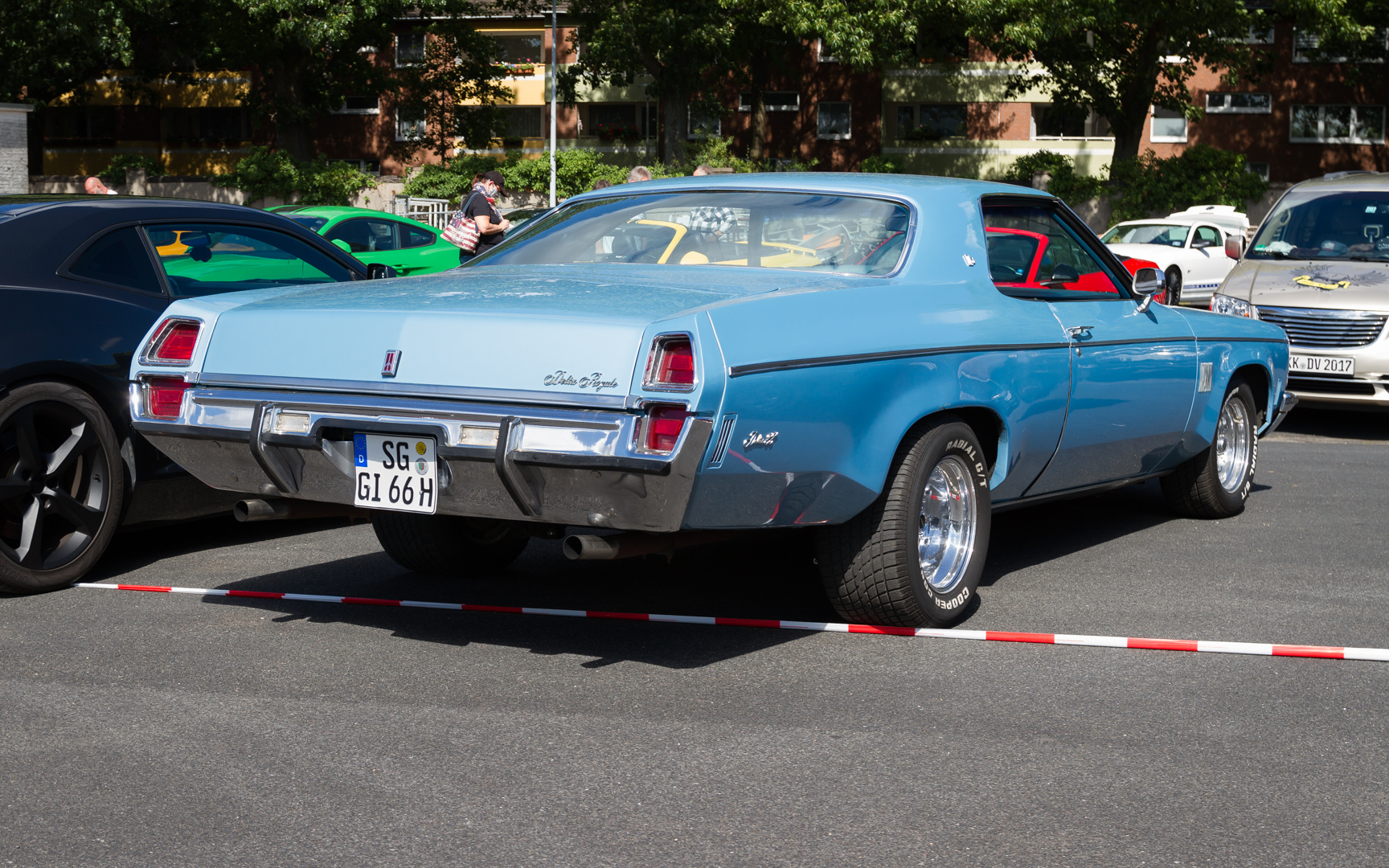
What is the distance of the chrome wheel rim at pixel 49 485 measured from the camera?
5.58 metres

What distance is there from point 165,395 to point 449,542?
135cm

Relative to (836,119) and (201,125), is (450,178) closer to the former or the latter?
(836,119)

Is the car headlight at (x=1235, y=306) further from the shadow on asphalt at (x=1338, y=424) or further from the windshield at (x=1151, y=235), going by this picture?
the windshield at (x=1151, y=235)

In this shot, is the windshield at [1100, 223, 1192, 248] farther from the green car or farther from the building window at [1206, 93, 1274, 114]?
the building window at [1206, 93, 1274, 114]

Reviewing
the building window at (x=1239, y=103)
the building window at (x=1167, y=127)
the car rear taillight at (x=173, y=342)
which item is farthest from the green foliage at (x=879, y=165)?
the car rear taillight at (x=173, y=342)

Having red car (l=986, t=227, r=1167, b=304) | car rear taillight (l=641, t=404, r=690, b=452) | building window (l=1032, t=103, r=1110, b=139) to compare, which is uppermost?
building window (l=1032, t=103, r=1110, b=139)

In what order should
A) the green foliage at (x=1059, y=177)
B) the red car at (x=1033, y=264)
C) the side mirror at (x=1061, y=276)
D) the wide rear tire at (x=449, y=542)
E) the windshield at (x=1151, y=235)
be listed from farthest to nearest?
the green foliage at (x=1059, y=177)
the windshield at (x=1151, y=235)
the side mirror at (x=1061, y=276)
the wide rear tire at (x=449, y=542)
the red car at (x=1033, y=264)

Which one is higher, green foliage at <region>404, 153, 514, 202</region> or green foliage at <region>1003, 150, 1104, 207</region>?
green foliage at <region>1003, 150, 1104, 207</region>

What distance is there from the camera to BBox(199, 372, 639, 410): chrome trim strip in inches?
159

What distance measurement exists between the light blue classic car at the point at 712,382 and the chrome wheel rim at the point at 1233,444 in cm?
119

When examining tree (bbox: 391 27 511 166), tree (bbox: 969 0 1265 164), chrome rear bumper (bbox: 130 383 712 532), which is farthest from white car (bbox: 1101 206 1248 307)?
tree (bbox: 391 27 511 166)

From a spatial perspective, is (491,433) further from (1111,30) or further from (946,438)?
(1111,30)

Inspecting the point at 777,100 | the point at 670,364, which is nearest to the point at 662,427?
the point at 670,364

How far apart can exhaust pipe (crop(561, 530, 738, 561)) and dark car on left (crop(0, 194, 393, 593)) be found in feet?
8.04
